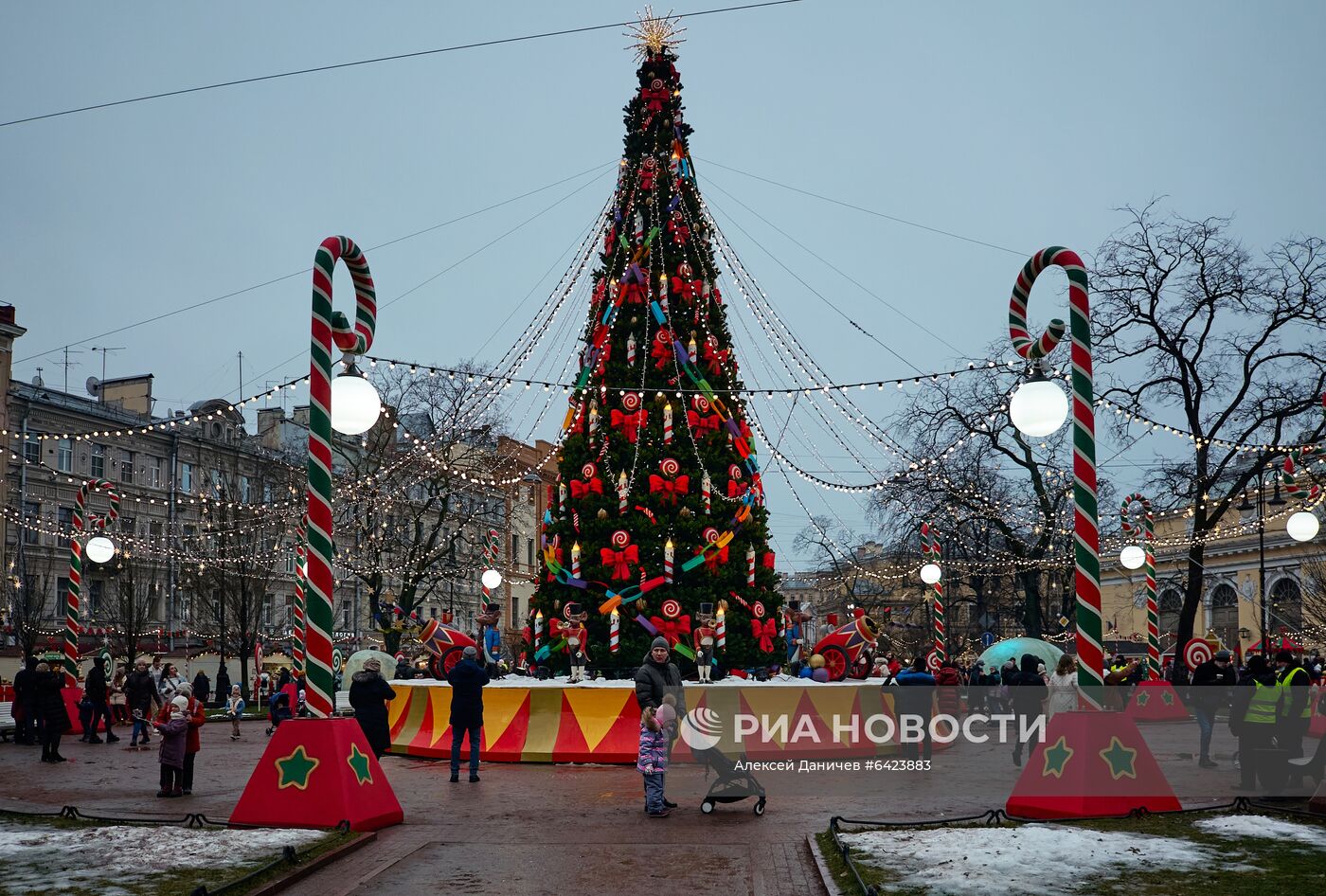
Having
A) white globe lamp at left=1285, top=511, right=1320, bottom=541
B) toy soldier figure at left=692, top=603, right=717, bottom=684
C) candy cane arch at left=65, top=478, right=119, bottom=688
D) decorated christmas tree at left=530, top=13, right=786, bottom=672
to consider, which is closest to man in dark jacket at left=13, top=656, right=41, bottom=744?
candy cane arch at left=65, top=478, right=119, bottom=688

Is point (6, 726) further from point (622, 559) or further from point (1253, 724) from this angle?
point (1253, 724)

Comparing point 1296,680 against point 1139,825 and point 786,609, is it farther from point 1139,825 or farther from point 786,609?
point 786,609

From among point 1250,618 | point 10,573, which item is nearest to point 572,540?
point 10,573

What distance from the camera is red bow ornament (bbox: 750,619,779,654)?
23406 mm

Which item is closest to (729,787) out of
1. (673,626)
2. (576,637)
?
(576,637)

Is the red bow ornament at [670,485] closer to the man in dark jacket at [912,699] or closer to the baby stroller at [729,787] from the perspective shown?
the man in dark jacket at [912,699]

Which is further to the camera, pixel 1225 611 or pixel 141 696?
pixel 1225 611

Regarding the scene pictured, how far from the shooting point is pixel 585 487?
76.9 ft

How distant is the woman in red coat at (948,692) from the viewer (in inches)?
976

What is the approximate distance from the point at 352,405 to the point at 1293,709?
10912 mm

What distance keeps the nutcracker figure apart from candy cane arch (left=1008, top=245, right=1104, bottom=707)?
1036 cm

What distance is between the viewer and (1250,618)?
208 ft

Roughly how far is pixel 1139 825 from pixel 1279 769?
487 cm

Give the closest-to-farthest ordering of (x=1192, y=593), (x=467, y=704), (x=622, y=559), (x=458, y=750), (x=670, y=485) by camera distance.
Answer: (x=458, y=750) → (x=467, y=704) → (x=622, y=559) → (x=670, y=485) → (x=1192, y=593)
